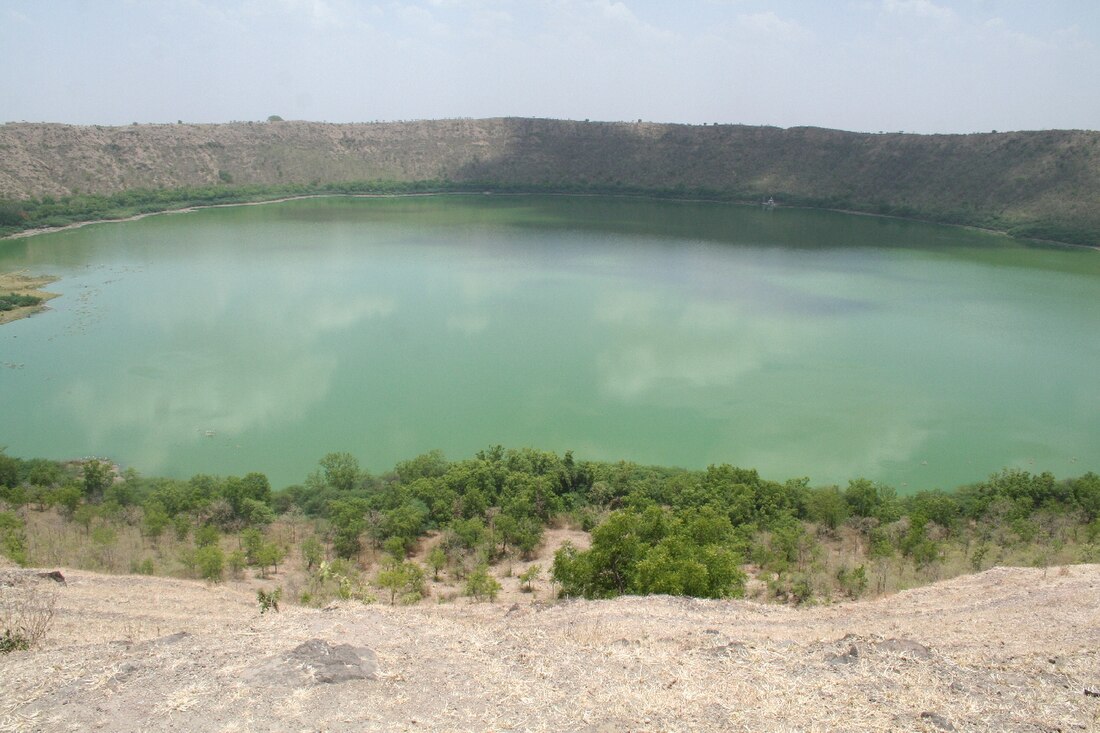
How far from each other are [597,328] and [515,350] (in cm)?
384

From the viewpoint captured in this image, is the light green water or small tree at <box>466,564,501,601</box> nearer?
small tree at <box>466,564,501,601</box>

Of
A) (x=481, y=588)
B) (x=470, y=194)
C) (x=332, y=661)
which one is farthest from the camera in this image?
(x=470, y=194)

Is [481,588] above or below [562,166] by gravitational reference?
below

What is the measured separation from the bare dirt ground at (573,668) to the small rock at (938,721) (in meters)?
0.01

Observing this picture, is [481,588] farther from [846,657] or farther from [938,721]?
[938,721]

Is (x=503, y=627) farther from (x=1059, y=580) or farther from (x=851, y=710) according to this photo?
(x=1059, y=580)

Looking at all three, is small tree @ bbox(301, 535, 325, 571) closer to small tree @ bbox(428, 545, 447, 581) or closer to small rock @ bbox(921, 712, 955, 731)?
small tree @ bbox(428, 545, 447, 581)

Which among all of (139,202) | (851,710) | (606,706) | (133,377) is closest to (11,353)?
(133,377)

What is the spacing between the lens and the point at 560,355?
23.7 metres

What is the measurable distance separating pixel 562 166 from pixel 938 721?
67359 millimetres

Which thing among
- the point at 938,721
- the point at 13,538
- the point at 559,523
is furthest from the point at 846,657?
the point at 13,538

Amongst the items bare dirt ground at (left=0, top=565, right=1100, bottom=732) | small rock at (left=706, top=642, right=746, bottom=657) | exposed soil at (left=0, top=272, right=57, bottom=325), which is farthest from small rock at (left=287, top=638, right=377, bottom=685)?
exposed soil at (left=0, top=272, right=57, bottom=325)

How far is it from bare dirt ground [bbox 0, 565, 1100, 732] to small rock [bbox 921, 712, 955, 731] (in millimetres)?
15

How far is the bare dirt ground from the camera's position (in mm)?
6070
